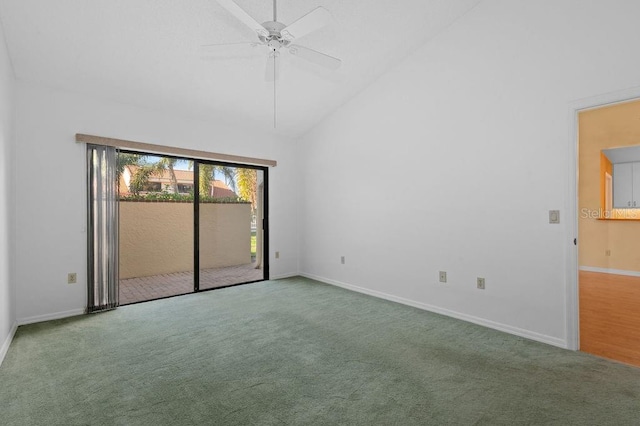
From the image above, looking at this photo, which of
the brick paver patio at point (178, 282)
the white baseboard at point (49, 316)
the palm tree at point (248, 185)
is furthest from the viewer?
the palm tree at point (248, 185)

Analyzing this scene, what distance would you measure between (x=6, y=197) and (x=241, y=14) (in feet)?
8.65

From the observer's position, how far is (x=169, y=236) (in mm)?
4941

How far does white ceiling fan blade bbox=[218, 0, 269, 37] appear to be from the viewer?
2.06 m

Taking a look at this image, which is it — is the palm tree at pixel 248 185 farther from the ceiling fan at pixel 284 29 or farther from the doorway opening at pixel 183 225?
the ceiling fan at pixel 284 29

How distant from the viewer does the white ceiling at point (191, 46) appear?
8.83 ft

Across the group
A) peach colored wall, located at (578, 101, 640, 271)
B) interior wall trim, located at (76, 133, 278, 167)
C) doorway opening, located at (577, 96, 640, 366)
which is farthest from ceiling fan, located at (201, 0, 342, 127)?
peach colored wall, located at (578, 101, 640, 271)

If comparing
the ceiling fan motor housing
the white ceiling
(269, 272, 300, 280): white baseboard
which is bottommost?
(269, 272, 300, 280): white baseboard

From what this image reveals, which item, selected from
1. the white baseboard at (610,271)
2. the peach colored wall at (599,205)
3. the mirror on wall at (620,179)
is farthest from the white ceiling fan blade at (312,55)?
the white baseboard at (610,271)

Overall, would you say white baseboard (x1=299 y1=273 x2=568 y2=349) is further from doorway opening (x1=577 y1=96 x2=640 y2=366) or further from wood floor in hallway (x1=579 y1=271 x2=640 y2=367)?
doorway opening (x1=577 y1=96 x2=640 y2=366)

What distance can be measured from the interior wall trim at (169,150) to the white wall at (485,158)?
1586mm

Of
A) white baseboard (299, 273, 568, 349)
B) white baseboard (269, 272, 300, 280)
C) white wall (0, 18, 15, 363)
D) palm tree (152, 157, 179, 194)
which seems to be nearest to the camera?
white wall (0, 18, 15, 363)

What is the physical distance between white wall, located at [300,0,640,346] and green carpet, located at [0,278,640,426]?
0.54m

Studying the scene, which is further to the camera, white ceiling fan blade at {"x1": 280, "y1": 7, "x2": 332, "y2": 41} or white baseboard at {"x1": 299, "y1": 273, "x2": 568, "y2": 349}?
white baseboard at {"x1": 299, "y1": 273, "x2": 568, "y2": 349}

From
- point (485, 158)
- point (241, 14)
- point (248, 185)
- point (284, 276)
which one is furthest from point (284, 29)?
point (284, 276)
